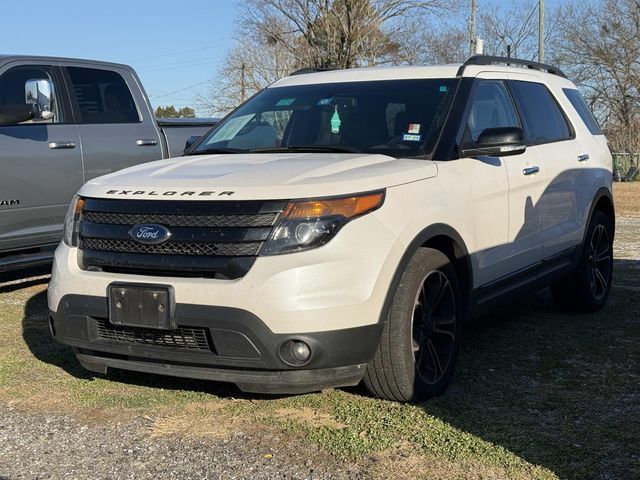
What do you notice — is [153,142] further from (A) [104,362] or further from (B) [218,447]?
(B) [218,447]

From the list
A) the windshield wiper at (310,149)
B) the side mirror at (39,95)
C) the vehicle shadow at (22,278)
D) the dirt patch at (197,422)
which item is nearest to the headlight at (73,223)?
the dirt patch at (197,422)

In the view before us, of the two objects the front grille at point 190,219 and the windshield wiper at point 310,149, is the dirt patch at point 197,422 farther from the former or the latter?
the windshield wiper at point 310,149

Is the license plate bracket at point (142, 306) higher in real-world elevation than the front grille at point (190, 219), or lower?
lower

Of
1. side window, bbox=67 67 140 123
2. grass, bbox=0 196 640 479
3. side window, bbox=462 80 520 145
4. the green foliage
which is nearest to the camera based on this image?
grass, bbox=0 196 640 479

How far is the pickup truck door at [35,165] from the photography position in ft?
21.6

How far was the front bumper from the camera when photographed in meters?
3.73

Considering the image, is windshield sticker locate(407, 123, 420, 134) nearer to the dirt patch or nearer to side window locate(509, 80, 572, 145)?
side window locate(509, 80, 572, 145)

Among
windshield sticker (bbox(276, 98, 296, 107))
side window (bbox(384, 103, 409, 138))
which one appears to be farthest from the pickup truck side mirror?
side window (bbox(384, 103, 409, 138))

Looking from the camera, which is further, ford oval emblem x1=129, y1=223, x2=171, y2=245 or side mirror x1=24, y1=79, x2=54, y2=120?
side mirror x1=24, y1=79, x2=54, y2=120

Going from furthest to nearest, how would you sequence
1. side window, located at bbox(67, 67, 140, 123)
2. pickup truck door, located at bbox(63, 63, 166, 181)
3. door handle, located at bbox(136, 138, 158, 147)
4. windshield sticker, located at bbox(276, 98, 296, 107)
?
1. door handle, located at bbox(136, 138, 158, 147)
2. side window, located at bbox(67, 67, 140, 123)
3. pickup truck door, located at bbox(63, 63, 166, 181)
4. windshield sticker, located at bbox(276, 98, 296, 107)

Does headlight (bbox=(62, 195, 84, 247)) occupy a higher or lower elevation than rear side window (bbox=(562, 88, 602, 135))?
lower

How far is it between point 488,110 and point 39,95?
3.87 metres

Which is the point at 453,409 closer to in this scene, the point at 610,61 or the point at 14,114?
the point at 14,114

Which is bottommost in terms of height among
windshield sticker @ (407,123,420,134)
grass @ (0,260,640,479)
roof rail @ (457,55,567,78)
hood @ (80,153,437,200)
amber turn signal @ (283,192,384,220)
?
grass @ (0,260,640,479)
